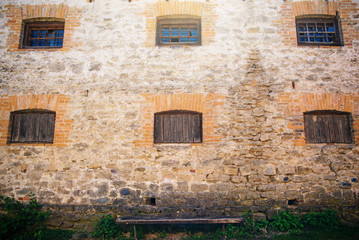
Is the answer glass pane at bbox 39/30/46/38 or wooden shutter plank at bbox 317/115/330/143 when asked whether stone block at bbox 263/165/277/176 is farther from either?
glass pane at bbox 39/30/46/38

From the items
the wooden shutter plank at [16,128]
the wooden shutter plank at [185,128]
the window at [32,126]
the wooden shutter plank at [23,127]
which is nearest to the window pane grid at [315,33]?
the wooden shutter plank at [185,128]

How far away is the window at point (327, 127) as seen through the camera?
5242 mm

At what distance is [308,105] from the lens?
525 cm

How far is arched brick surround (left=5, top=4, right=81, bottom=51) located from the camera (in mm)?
5809

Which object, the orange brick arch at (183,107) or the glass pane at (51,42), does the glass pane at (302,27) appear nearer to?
the orange brick arch at (183,107)

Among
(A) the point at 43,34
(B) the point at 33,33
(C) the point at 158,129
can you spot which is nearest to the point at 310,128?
(C) the point at 158,129

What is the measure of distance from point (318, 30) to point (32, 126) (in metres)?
7.90

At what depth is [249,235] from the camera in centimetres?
452

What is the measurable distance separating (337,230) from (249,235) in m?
1.83

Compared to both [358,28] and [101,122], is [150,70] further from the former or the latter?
[358,28]

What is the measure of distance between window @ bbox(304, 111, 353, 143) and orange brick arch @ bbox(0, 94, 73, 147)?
232 inches

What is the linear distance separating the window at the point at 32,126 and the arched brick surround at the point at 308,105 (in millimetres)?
5742

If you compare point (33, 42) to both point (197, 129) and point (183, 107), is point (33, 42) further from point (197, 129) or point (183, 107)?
point (197, 129)

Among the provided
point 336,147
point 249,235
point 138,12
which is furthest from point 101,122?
point 336,147
